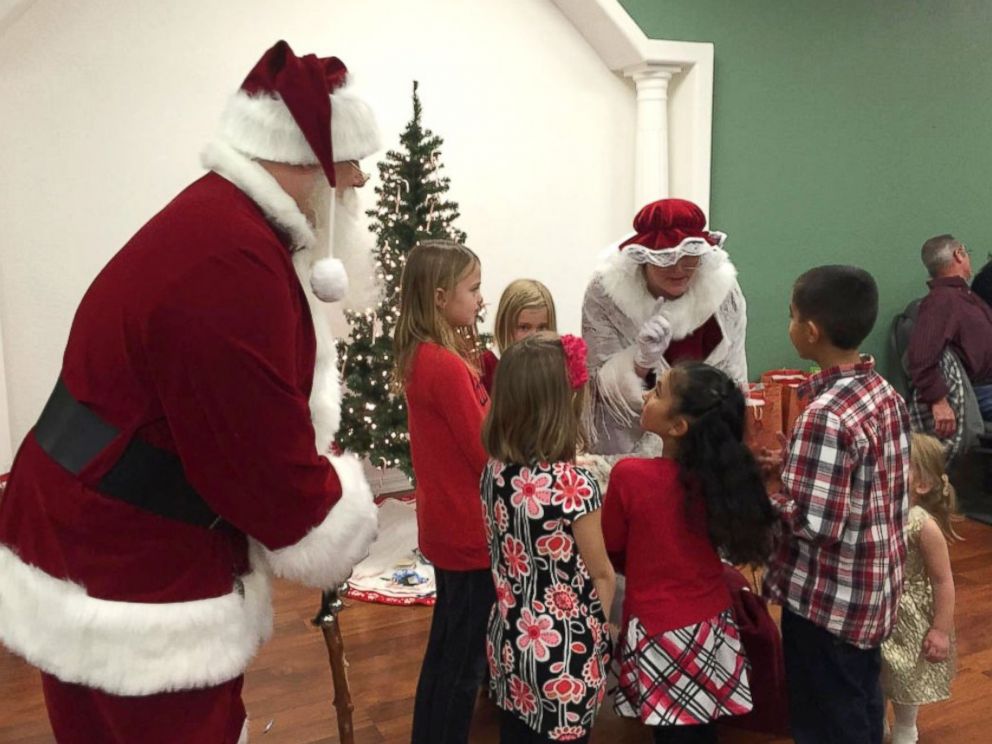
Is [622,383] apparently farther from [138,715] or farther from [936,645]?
[138,715]

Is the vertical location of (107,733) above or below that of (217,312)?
below

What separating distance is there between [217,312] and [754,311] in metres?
4.30

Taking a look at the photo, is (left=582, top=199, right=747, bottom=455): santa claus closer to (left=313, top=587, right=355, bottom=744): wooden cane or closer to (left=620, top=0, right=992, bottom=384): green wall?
(left=313, top=587, right=355, bottom=744): wooden cane

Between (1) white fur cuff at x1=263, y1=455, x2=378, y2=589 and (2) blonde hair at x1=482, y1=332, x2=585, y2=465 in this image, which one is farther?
(2) blonde hair at x1=482, y1=332, x2=585, y2=465

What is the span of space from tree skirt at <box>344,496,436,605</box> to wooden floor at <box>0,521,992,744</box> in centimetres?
7

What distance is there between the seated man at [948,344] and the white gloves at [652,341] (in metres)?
2.20

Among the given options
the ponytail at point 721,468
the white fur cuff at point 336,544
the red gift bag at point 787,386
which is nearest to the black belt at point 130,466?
the white fur cuff at point 336,544

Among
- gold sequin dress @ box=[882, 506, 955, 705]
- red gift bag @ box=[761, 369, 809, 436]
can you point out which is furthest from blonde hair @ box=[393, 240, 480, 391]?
red gift bag @ box=[761, 369, 809, 436]

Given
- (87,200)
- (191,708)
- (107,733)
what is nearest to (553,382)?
(191,708)

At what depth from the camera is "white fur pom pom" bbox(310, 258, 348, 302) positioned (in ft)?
4.56

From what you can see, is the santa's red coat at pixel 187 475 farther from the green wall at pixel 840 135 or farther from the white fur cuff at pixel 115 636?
the green wall at pixel 840 135

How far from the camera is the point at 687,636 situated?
6.02ft

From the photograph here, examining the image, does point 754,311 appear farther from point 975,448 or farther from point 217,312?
point 217,312

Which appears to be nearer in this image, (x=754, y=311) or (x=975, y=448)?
(x=975, y=448)
